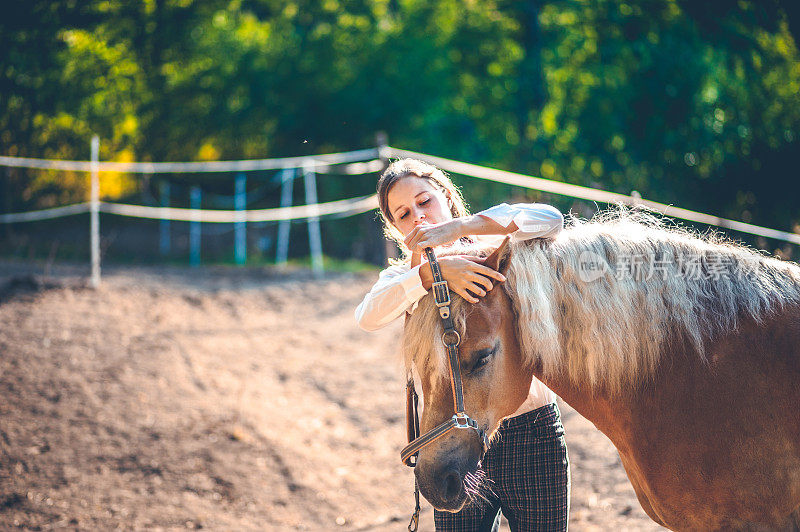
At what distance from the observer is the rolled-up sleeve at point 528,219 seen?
1.51 metres

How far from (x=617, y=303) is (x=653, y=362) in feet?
0.58

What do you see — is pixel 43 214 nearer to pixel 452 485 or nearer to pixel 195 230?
pixel 195 230

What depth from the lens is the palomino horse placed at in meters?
1.39

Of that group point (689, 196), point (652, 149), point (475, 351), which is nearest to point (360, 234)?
→ point (652, 149)

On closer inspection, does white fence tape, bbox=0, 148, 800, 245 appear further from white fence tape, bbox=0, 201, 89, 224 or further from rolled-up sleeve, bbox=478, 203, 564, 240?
rolled-up sleeve, bbox=478, 203, 564, 240

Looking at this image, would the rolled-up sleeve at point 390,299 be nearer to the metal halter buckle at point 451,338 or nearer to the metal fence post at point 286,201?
the metal halter buckle at point 451,338

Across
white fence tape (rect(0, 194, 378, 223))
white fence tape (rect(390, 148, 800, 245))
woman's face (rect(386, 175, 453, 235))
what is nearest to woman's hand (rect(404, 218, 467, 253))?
woman's face (rect(386, 175, 453, 235))

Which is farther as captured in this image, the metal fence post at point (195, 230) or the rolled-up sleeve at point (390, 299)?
the metal fence post at point (195, 230)

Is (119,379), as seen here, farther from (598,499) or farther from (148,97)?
(148,97)

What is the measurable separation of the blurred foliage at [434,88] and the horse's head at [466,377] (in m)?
4.45

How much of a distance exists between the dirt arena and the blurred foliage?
3.50 meters

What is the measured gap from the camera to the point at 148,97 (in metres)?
11.1

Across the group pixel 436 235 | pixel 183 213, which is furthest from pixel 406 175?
pixel 183 213

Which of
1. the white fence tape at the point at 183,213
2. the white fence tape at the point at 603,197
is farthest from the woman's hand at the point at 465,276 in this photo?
the white fence tape at the point at 183,213
